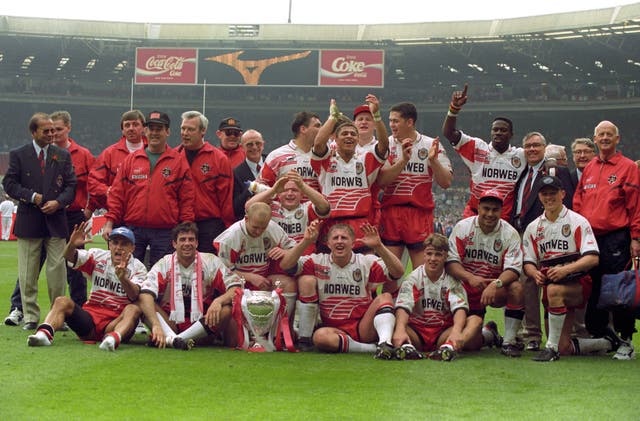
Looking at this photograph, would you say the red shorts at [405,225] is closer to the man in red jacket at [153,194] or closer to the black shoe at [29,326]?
the man in red jacket at [153,194]

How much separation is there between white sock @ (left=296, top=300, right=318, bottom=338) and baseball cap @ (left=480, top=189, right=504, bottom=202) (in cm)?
175

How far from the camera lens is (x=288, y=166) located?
27.2 feet

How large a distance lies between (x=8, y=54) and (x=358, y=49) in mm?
18739

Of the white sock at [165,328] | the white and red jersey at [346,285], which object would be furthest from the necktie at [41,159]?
the white and red jersey at [346,285]

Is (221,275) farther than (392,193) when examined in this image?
No

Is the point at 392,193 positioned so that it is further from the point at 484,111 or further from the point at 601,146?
the point at 484,111

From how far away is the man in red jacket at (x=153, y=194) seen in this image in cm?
830

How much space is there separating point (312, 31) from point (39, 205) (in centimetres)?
3426

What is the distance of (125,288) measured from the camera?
745cm

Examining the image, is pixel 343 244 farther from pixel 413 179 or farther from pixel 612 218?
pixel 612 218

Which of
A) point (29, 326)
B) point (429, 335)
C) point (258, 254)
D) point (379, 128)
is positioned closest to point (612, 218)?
point (429, 335)

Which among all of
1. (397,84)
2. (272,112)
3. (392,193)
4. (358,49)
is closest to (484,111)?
(397,84)

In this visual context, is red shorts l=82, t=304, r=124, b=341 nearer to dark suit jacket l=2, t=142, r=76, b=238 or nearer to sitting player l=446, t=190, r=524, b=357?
dark suit jacket l=2, t=142, r=76, b=238

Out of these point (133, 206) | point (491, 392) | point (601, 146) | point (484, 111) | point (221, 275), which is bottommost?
point (491, 392)
